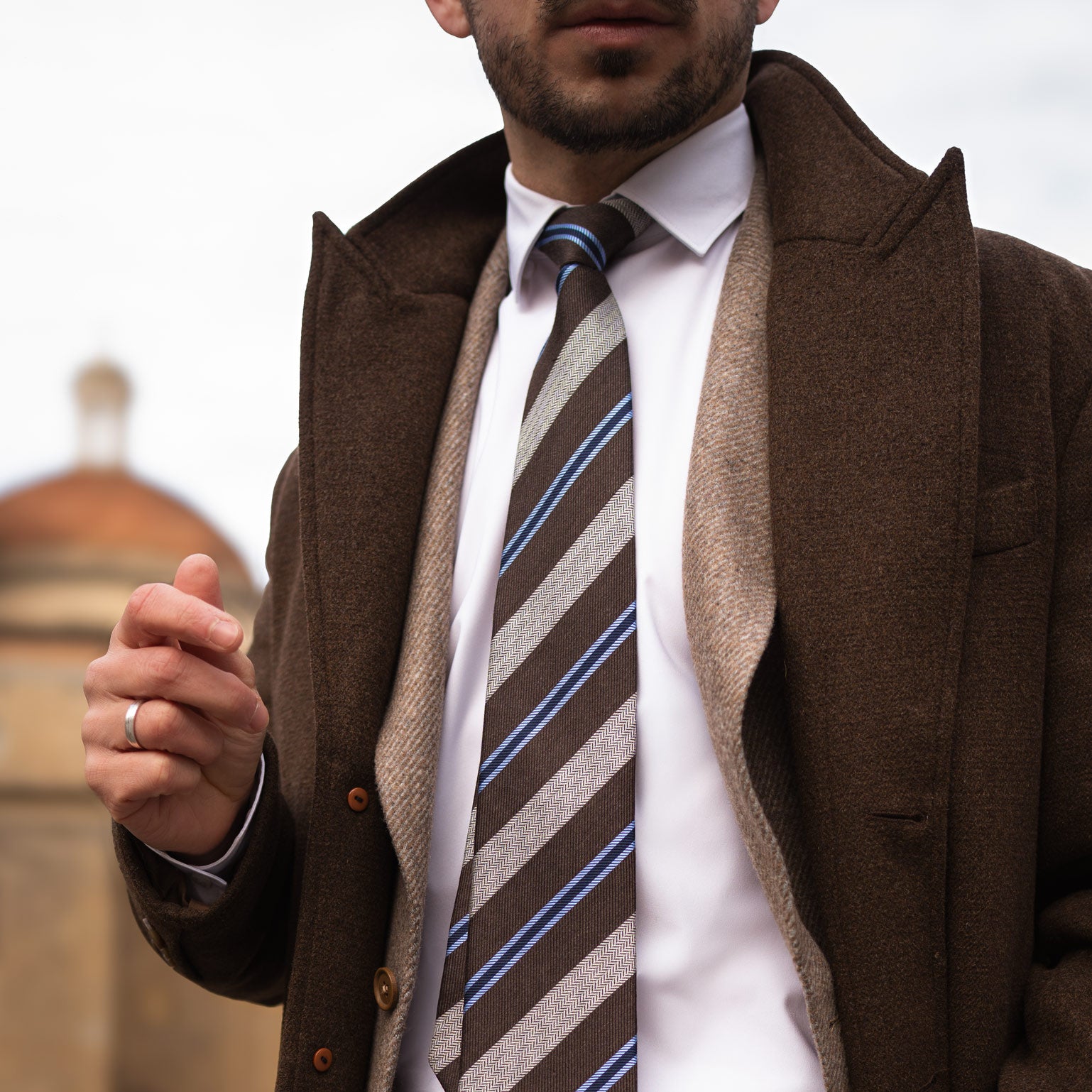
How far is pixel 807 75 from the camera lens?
2.34 metres

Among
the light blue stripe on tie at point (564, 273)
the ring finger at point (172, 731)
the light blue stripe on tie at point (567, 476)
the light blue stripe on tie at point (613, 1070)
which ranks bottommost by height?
the light blue stripe on tie at point (613, 1070)

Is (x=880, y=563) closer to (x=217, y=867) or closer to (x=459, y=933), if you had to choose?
(x=459, y=933)

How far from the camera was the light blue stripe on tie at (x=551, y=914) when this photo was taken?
1.80 m

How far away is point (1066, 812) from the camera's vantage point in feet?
5.89

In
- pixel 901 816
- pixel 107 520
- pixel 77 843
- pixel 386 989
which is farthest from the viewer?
pixel 107 520

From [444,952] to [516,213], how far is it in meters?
1.23

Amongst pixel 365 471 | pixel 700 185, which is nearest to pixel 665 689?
pixel 365 471

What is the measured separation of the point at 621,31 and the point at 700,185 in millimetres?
268

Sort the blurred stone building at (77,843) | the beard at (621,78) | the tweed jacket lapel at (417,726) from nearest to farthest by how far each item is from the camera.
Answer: the tweed jacket lapel at (417,726) → the beard at (621,78) → the blurred stone building at (77,843)

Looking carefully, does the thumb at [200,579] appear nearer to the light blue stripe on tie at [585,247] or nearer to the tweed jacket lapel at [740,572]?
the tweed jacket lapel at [740,572]

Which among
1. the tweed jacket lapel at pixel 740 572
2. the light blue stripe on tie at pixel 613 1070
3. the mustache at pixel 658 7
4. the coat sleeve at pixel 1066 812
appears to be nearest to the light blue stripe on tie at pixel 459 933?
the light blue stripe on tie at pixel 613 1070

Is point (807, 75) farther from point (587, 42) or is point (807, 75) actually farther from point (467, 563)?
point (467, 563)

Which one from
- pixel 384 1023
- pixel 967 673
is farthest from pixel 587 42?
pixel 384 1023

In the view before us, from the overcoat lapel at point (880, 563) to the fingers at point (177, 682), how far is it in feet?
2.30
